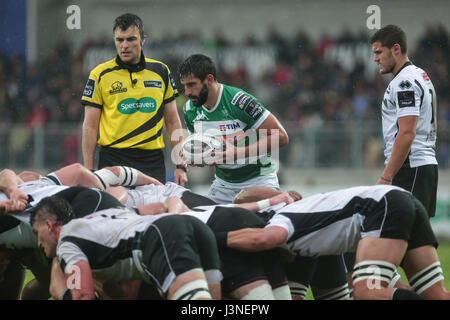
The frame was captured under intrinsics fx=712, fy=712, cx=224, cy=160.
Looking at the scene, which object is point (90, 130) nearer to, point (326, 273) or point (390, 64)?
point (326, 273)

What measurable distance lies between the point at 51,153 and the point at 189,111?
5863mm

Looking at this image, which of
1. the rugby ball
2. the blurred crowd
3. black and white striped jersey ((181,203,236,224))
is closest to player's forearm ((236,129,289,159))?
the rugby ball

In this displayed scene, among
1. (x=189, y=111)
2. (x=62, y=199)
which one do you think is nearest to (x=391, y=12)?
(x=189, y=111)

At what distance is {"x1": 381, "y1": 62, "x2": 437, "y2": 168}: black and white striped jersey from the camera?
5.16 m

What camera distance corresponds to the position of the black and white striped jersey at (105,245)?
3.93 metres

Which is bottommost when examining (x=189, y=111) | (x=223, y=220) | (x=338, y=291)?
(x=338, y=291)

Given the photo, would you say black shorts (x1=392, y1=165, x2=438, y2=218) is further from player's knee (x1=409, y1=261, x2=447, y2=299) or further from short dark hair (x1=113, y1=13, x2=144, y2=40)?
short dark hair (x1=113, y1=13, x2=144, y2=40)

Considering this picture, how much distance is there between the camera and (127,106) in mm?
6070

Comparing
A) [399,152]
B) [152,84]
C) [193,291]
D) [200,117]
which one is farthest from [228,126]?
[193,291]

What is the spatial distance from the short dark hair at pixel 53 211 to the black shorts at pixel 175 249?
0.55m

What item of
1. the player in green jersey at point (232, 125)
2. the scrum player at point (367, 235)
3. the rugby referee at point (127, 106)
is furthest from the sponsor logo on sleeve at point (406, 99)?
the rugby referee at point (127, 106)

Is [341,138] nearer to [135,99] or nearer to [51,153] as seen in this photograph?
[51,153]

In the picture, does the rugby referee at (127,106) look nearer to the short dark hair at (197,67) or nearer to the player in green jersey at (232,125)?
the player in green jersey at (232,125)

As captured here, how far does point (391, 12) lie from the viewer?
52.1ft
